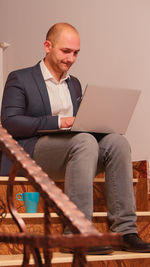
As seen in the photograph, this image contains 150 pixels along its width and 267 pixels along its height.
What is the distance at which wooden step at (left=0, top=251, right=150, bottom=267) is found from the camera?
5.76 ft

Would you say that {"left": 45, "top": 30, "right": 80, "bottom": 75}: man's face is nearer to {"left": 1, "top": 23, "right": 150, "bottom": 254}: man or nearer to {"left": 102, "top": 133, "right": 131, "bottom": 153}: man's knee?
{"left": 1, "top": 23, "right": 150, "bottom": 254}: man

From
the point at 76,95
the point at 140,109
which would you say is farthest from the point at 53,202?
the point at 140,109

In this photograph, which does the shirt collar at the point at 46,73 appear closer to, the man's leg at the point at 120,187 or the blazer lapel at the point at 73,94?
the blazer lapel at the point at 73,94

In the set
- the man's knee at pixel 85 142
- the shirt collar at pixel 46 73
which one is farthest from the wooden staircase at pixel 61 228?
the shirt collar at pixel 46 73

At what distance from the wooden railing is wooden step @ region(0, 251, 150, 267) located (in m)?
0.84

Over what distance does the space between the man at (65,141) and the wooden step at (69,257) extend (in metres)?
0.03

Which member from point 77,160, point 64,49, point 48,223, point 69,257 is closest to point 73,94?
point 64,49

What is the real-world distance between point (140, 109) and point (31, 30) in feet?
4.11

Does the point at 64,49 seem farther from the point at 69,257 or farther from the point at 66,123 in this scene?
the point at 69,257

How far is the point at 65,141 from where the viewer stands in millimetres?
2051

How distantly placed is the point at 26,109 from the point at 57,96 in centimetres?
18

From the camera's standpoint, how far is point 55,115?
7.73 ft

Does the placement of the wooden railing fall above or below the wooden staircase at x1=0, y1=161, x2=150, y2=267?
above

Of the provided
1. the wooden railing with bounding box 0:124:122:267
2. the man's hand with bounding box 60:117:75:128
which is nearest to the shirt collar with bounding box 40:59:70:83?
the man's hand with bounding box 60:117:75:128
